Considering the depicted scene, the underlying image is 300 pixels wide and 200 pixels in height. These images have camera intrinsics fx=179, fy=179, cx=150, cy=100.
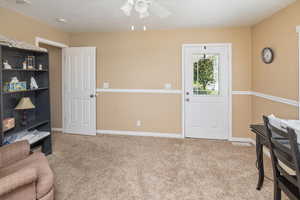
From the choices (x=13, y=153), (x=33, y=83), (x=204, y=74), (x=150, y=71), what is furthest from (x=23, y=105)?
(x=204, y=74)

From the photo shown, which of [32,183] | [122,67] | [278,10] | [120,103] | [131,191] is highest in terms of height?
[278,10]

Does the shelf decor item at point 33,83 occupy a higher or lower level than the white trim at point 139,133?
higher

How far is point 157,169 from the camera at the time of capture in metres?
2.59

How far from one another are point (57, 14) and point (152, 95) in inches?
91.6

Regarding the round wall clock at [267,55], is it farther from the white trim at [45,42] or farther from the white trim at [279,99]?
the white trim at [45,42]

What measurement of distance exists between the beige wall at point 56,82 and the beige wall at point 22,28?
713 mm

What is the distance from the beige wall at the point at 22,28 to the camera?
2.65 meters

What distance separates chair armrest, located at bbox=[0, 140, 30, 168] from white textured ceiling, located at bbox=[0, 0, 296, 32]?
76.6 inches

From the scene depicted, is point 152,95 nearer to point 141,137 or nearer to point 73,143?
point 141,137

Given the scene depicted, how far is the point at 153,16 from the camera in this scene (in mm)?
3078

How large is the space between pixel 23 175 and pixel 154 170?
5.44 ft

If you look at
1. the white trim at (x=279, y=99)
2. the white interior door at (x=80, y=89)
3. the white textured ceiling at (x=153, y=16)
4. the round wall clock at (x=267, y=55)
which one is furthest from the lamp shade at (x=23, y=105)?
the round wall clock at (x=267, y=55)

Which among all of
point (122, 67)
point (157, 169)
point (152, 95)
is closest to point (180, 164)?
point (157, 169)

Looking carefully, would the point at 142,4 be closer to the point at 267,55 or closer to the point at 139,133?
the point at 267,55
